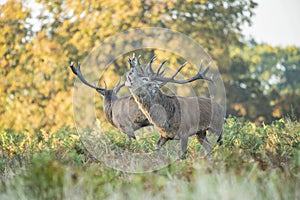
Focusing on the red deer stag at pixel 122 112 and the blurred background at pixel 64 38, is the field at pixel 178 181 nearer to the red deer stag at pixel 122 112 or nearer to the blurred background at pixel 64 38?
the red deer stag at pixel 122 112

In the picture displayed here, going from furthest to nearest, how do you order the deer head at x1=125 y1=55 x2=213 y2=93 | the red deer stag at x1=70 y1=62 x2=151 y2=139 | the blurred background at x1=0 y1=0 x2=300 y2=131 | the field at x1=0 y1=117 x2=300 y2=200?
the blurred background at x1=0 y1=0 x2=300 y2=131 → the red deer stag at x1=70 y1=62 x2=151 y2=139 → the deer head at x1=125 y1=55 x2=213 y2=93 → the field at x1=0 y1=117 x2=300 y2=200

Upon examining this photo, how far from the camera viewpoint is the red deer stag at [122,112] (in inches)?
427

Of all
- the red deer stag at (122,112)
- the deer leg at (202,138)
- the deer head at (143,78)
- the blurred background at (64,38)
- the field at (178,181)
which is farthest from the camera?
the blurred background at (64,38)

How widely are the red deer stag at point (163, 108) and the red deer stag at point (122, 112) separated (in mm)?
1387

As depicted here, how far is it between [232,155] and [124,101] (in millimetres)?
4515

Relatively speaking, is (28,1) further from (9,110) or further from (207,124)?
(207,124)

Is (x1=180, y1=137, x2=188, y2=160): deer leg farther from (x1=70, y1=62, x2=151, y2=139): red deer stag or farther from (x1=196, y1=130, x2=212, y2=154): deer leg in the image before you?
(x1=70, y1=62, x2=151, y2=139): red deer stag

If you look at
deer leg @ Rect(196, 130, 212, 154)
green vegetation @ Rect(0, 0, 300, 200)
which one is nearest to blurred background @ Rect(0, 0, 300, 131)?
green vegetation @ Rect(0, 0, 300, 200)

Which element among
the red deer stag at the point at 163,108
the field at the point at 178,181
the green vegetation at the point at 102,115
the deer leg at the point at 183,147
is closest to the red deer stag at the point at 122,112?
the green vegetation at the point at 102,115

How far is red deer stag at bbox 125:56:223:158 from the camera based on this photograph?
29.5 ft

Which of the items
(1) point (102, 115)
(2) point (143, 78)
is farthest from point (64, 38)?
(2) point (143, 78)

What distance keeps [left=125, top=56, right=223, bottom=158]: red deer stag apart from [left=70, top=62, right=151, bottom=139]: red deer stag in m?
1.39

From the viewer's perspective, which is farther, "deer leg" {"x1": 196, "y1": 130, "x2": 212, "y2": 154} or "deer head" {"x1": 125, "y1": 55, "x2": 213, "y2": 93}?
"deer leg" {"x1": 196, "y1": 130, "x2": 212, "y2": 154}

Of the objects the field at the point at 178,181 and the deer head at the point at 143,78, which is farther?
the deer head at the point at 143,78
